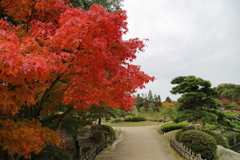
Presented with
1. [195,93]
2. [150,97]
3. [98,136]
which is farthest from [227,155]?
[150,97]

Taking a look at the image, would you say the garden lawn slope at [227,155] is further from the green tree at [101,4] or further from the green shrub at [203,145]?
the green tree at [101,4]

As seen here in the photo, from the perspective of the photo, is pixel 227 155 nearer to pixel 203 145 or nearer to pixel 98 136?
pixel 203 145

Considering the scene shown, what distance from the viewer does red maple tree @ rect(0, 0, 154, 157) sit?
9.13ft

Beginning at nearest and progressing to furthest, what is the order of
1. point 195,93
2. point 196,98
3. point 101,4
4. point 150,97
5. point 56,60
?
point 56,60
point 101,4
point 195,93
point 196,98
point 150,97

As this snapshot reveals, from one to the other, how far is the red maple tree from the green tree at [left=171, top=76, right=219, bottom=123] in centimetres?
896

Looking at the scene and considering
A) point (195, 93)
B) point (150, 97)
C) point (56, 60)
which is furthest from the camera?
point (150, 97)

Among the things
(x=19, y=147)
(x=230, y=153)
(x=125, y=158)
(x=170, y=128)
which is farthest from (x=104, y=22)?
(x=170, y=128)

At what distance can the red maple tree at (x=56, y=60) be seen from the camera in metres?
2.78

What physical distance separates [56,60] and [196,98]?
12.4m

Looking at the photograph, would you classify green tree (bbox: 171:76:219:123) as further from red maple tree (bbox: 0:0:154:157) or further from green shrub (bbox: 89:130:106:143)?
red maple tree (bbox: 0:0:154:157)

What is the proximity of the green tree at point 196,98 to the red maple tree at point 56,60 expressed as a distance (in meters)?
8.96

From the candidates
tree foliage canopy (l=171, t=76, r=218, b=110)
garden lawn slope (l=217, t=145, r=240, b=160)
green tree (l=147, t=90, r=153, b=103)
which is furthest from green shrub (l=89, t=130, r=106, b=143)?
green tree (l=147, t=90, r=153, b=103)

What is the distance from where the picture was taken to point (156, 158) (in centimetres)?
872

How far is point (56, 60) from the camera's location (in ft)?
9.45
